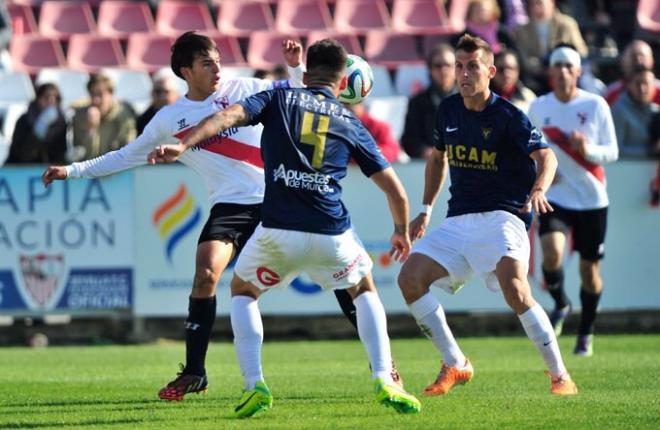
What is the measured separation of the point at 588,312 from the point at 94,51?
10485mm

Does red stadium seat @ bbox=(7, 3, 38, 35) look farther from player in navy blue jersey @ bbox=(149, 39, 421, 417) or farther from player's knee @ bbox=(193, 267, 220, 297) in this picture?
player in navy blue jersey @ bbox=(149, 39, 421, 417)

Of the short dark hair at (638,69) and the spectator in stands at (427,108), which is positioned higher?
the short dark hair at (638,69)

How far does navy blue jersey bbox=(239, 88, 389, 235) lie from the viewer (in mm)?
7750

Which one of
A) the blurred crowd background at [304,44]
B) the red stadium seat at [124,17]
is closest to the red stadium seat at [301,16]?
the blurred crowd background at [304,44]

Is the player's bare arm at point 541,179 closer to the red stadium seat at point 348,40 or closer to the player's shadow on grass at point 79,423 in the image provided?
the player's shadow on grass at point 79,423

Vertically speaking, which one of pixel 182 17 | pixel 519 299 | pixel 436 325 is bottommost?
pixel 436 325

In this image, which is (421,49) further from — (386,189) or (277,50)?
(386,189)

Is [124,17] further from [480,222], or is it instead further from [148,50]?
[480,222]

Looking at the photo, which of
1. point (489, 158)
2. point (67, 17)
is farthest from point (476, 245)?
point (67, 17)

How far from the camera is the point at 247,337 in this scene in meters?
7.89

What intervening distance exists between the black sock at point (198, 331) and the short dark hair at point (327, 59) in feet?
6.87

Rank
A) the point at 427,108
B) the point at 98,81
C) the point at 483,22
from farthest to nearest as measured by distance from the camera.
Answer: the point at 483,22 → the point at 98,81 → the point at 427,108

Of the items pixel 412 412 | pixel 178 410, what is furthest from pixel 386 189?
pixel 178 410

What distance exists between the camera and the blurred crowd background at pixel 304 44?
51.6 feet
